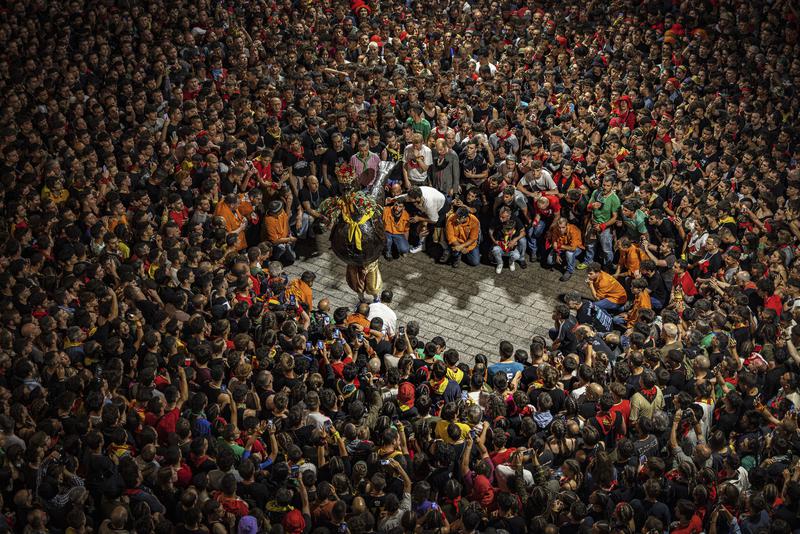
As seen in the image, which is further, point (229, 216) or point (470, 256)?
point (470, 256)

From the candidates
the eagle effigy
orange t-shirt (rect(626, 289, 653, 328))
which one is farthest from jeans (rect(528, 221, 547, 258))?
the eagle effigy

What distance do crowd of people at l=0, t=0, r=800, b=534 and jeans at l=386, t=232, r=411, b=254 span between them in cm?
6

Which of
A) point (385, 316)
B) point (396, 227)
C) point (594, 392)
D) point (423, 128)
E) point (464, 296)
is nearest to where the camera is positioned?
point (594, 392)

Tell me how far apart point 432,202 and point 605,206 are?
2.93m

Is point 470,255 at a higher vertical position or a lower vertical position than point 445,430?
lower

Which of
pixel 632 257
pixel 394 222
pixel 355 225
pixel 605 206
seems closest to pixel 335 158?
pixel 394 222

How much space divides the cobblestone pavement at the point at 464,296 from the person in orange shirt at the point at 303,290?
1.30 metres

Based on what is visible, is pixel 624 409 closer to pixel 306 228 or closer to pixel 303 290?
pixel 303 290

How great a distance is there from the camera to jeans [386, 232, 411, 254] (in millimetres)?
16031

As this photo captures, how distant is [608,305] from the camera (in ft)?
46.4

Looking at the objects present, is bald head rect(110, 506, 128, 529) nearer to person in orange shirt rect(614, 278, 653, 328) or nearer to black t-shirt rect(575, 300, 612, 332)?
black t-shirt rect(575, 300, 612, 332)

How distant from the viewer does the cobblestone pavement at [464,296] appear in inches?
567

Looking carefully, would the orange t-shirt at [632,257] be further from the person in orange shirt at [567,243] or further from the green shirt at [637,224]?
the person in orange shirt at [567,243]

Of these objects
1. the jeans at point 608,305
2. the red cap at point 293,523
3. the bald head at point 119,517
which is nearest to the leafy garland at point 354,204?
the jeans at point 608,305
